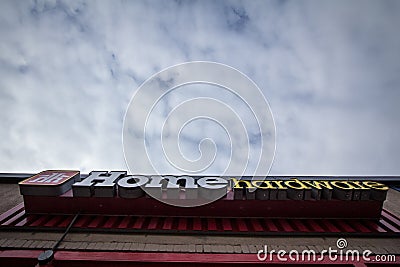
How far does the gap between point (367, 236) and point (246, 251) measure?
16.0ft

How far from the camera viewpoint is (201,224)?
8.20 meters

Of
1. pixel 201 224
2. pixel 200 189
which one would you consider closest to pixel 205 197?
pixel 200 189

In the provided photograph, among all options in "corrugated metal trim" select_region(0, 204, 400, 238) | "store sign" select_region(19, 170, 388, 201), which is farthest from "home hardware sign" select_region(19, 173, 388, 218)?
"corrugated metal trim" select_region(0, 204, 400, 238)

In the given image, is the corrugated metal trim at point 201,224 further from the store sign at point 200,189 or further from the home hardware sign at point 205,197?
the store sign at point 200,189

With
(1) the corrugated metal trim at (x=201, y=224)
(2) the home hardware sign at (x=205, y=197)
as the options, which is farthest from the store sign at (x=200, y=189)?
(1) the corrugated metal trim at (x=201, y=224)

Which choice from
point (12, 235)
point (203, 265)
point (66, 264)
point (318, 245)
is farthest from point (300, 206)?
point (12, 235)

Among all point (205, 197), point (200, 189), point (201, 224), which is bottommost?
point (201, 224)

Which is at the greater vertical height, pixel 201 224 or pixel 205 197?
pixel 205 197

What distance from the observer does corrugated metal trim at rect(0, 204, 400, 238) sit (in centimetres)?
776

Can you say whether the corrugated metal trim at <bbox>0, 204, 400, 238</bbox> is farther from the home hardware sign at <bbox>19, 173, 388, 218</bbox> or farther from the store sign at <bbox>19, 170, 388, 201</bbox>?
the store sign at <bbox>19, 170, 388, 201</bbox>

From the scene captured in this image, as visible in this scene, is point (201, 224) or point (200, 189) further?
point (200, 189)

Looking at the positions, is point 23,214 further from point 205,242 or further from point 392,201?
point 392,201

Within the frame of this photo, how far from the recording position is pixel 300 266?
619cm

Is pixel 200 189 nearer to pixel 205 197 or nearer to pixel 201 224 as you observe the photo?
pixel 205 197
